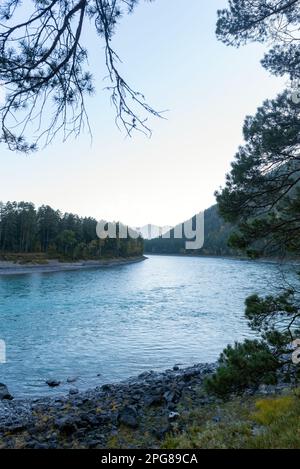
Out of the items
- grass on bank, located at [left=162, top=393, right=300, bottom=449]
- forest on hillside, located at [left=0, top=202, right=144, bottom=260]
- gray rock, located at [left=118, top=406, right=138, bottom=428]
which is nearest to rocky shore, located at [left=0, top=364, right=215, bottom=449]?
gray rock, located at [left=118, top=406, right=138, bottom=428]

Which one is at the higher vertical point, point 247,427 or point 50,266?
point 247,427

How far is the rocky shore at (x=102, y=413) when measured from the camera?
8352 millimetres

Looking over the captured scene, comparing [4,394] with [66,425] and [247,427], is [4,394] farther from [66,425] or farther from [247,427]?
[247,427]

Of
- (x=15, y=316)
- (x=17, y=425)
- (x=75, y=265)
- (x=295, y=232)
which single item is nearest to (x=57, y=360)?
(x=17, y=425)

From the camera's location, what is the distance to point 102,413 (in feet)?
32.4

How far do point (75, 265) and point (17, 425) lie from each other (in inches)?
3086

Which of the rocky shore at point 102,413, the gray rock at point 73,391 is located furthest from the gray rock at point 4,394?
the gray rock at point 73,391

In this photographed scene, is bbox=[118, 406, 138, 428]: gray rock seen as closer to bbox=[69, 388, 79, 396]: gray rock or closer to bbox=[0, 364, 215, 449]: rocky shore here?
bbox=[0, 364, 215, 449]: rocky shore

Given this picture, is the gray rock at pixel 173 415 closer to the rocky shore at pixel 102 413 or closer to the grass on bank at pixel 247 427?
the rocky shore at pixel 102 413

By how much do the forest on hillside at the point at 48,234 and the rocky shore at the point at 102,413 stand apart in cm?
7311

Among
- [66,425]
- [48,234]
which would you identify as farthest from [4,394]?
[48,234]

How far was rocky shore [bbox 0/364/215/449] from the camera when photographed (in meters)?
8.35

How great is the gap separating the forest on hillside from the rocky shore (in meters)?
73.1

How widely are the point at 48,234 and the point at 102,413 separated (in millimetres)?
94103
